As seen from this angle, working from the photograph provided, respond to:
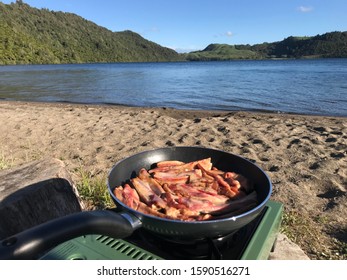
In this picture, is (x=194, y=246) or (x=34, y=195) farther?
(x=34, y=195)

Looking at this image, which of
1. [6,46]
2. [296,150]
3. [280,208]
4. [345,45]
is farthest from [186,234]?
[345,45]

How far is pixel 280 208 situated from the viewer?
233cm

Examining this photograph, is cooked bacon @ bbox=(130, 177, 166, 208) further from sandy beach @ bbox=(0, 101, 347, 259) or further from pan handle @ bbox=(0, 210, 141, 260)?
sandy beach @ bbox=(0, 101, 347, 259)

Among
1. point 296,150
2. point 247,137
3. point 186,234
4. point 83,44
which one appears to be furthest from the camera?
point 83,44

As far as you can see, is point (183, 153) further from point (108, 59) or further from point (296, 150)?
point (108, 59)

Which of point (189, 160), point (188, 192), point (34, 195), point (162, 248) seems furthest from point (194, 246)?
point (34, 195)

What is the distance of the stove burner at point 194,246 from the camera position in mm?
1775

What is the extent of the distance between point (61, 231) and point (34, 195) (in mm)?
1877

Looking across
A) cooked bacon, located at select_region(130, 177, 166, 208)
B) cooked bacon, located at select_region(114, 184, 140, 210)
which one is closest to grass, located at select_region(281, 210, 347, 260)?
cooked bacon, located at select_region(130, 177, 166, 208)

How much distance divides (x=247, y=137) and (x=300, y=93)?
A: 14.1m

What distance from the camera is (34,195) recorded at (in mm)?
2979

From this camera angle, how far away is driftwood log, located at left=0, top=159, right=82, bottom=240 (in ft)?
9.34

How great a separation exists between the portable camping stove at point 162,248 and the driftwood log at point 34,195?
1328 millimetres

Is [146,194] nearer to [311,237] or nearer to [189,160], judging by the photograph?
[189,160]
